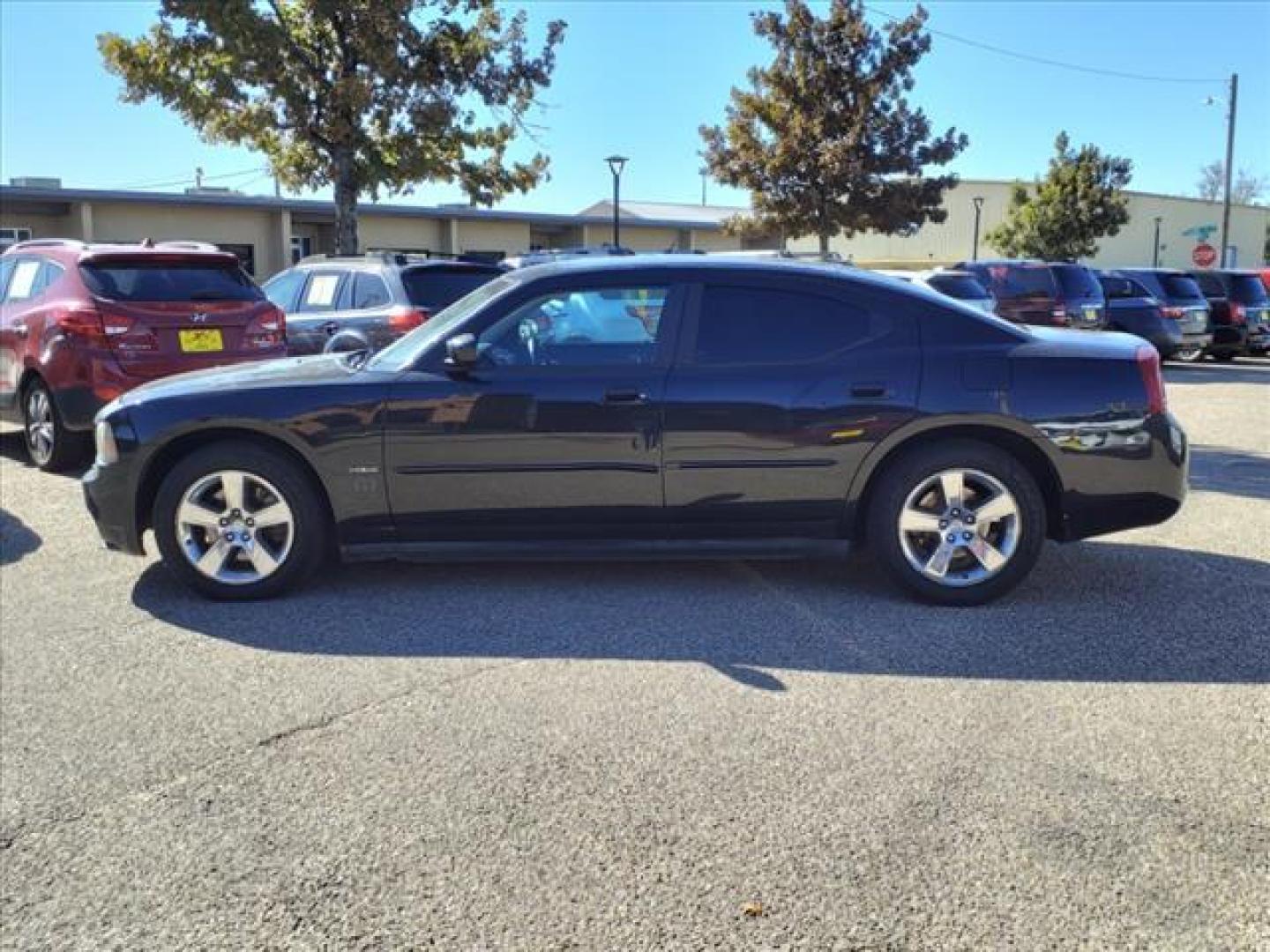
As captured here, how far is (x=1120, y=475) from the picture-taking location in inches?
196

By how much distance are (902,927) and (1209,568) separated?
385cm

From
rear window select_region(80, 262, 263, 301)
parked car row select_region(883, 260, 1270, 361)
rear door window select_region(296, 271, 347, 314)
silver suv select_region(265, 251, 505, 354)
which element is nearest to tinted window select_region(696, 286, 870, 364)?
silver suv select_region(265, 251, 505, 354)

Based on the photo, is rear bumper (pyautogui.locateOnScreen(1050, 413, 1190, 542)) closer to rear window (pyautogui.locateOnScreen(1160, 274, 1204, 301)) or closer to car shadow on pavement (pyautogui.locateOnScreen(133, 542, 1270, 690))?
car shadow on pavement (pyautogui.locateOnScreen(133, 542, 1270, 690))

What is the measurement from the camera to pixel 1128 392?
4969 millimetres

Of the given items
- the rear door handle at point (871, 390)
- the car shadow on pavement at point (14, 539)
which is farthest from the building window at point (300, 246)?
the rear door handle at point (871, 390)

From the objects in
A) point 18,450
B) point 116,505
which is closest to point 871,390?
point 116,505

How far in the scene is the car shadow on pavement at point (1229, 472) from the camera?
7.89 metres

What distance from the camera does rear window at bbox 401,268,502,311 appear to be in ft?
30.9

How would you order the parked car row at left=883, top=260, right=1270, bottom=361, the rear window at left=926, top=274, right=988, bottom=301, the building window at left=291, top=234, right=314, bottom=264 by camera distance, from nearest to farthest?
→ 1. the rear window at left=926, top=274, right=988, bottom=301
2. the parked car row at left=883, top=260, right=1270, bottom=361
3. the building window at left=291, top=234, right=314, bottom=264

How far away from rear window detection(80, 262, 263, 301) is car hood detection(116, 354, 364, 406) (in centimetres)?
310

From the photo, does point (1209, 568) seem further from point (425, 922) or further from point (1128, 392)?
point (425, 922)

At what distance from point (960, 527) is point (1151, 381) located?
1.10 metres

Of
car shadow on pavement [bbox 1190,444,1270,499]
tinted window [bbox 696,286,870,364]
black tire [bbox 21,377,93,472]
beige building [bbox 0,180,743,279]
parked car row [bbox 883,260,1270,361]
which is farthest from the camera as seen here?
beige building [bbox 0,180,743,279]

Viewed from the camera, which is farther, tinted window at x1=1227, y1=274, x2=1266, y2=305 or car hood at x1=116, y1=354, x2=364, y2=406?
tinted window at x1=1227, y1=274, x2=1266, y2=305
